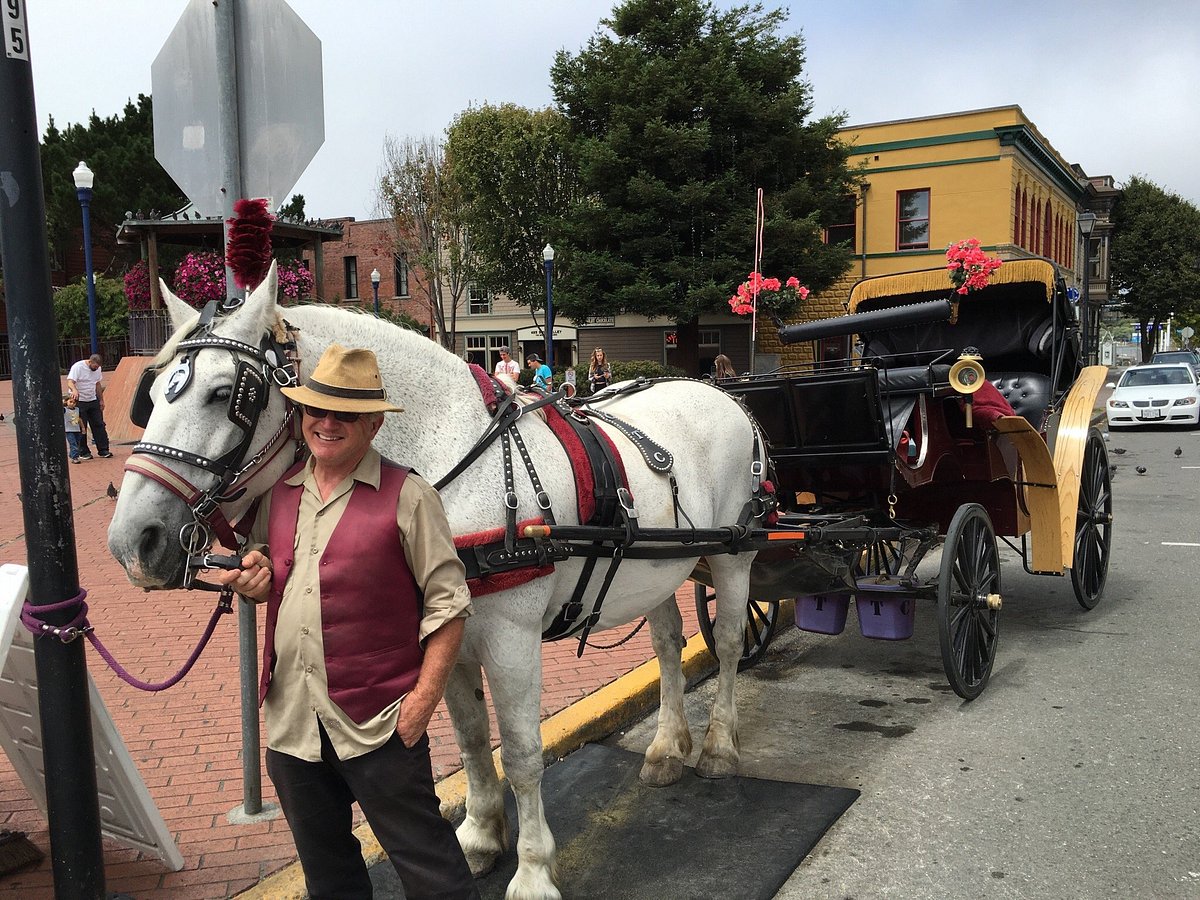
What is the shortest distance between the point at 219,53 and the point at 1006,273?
18.7 feet

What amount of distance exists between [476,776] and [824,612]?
2.68 metres

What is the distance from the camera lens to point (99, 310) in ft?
102

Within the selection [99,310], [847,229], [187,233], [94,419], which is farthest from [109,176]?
[847,229]

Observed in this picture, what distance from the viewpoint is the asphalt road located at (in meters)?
3.41

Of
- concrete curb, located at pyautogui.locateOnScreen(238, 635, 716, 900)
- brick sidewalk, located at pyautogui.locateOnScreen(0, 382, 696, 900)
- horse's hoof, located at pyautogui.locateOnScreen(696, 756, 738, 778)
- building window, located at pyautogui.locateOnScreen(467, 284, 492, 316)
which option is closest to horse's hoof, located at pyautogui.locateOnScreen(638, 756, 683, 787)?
horse's hoof, located at pyautogui.locateOnScreen(696, 756, 738, 778)

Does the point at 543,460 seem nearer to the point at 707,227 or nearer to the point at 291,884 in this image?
the point at 291,884

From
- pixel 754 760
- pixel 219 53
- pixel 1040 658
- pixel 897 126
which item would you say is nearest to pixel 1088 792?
pixel 754 760

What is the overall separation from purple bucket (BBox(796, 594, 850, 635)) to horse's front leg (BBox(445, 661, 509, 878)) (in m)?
2.48

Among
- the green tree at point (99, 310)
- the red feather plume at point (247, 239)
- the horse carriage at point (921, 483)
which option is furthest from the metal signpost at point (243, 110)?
the green tree at point (99, 310)

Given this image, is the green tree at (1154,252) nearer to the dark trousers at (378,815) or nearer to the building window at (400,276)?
the building window at (400,276)

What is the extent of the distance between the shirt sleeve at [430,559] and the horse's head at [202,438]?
469 mm

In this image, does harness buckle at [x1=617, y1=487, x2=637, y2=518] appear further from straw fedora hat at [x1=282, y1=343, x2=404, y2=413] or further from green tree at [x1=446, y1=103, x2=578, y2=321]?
green tree at [x1=446, y1=103, x2=578, y2=321]

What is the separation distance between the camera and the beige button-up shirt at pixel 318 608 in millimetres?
2350

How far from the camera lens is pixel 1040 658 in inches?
231
